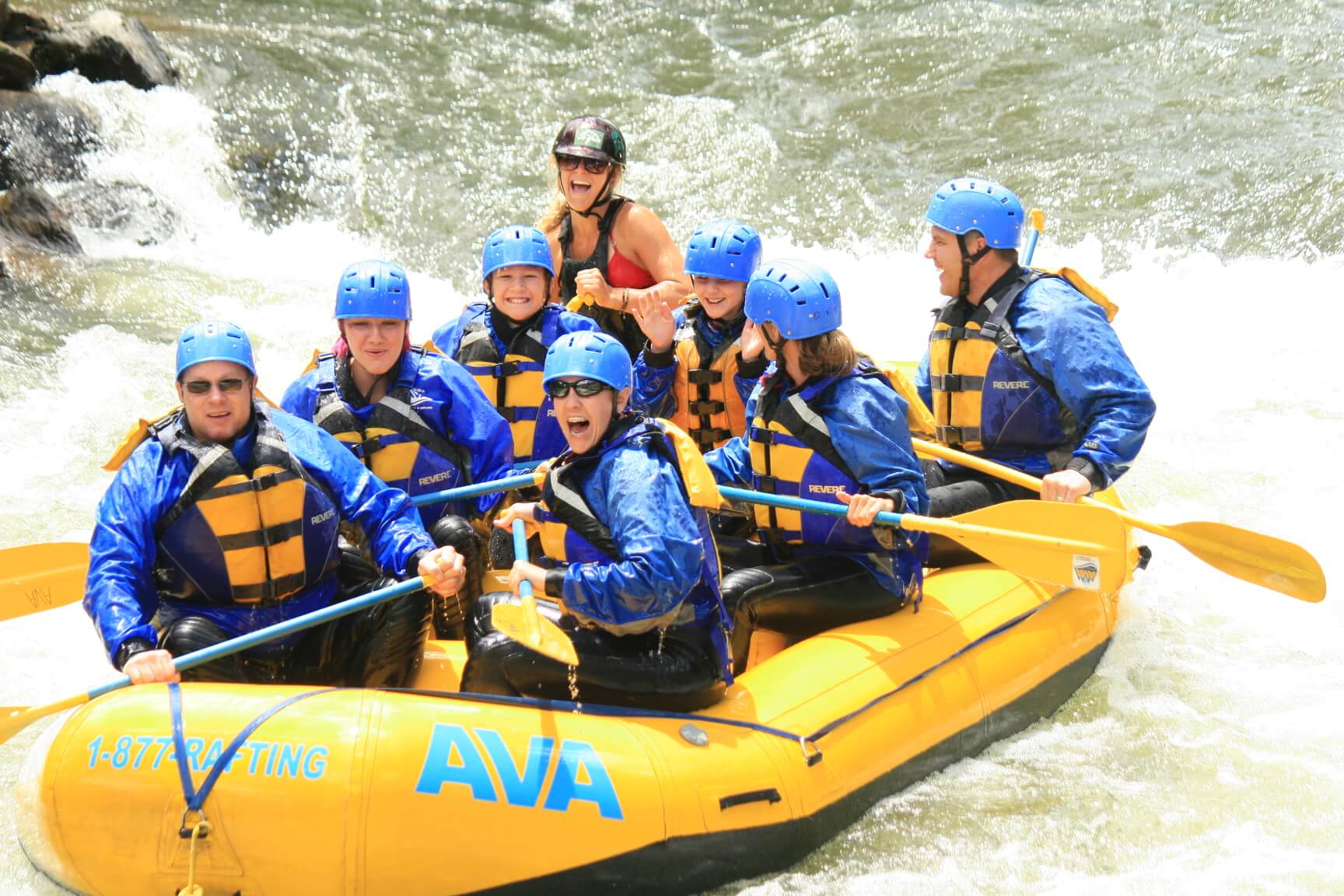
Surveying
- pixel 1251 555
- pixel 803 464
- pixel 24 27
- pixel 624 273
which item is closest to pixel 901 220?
pixel 624 273

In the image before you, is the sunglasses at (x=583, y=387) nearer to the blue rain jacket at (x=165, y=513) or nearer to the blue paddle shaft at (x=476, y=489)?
the blue rain jacket at (x=165, y=513)

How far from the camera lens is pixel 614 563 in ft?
12.1

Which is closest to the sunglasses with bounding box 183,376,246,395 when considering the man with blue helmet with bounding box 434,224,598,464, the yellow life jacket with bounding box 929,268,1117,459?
the man with blue helmet with bounding box 434,224,598,464

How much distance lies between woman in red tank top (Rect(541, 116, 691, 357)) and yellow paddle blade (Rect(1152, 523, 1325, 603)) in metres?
2.03

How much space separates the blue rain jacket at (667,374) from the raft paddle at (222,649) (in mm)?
1416

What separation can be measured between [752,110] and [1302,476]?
5547 millimetres

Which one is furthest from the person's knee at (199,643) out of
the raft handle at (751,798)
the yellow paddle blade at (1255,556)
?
the yellow paddle blade at (1255,556)

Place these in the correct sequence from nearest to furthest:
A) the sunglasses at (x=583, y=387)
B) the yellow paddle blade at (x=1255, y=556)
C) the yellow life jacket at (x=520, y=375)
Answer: the sunglasses at (x=583, y=387) < the yellow paddle blade at (x=1255, y=556) < the yellow life jacket at (x=520, y=375)

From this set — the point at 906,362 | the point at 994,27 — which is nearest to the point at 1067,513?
the point at 906,362

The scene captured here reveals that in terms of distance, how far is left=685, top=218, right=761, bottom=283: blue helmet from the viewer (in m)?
4.92

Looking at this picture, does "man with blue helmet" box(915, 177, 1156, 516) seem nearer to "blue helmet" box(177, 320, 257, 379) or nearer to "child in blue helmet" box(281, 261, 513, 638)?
"child in blue helmet" box(281, 261, 513, 638)

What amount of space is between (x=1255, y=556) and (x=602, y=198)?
2.67 meters

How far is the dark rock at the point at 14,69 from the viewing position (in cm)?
1009

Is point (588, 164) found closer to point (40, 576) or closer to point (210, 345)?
point (210, 345)
